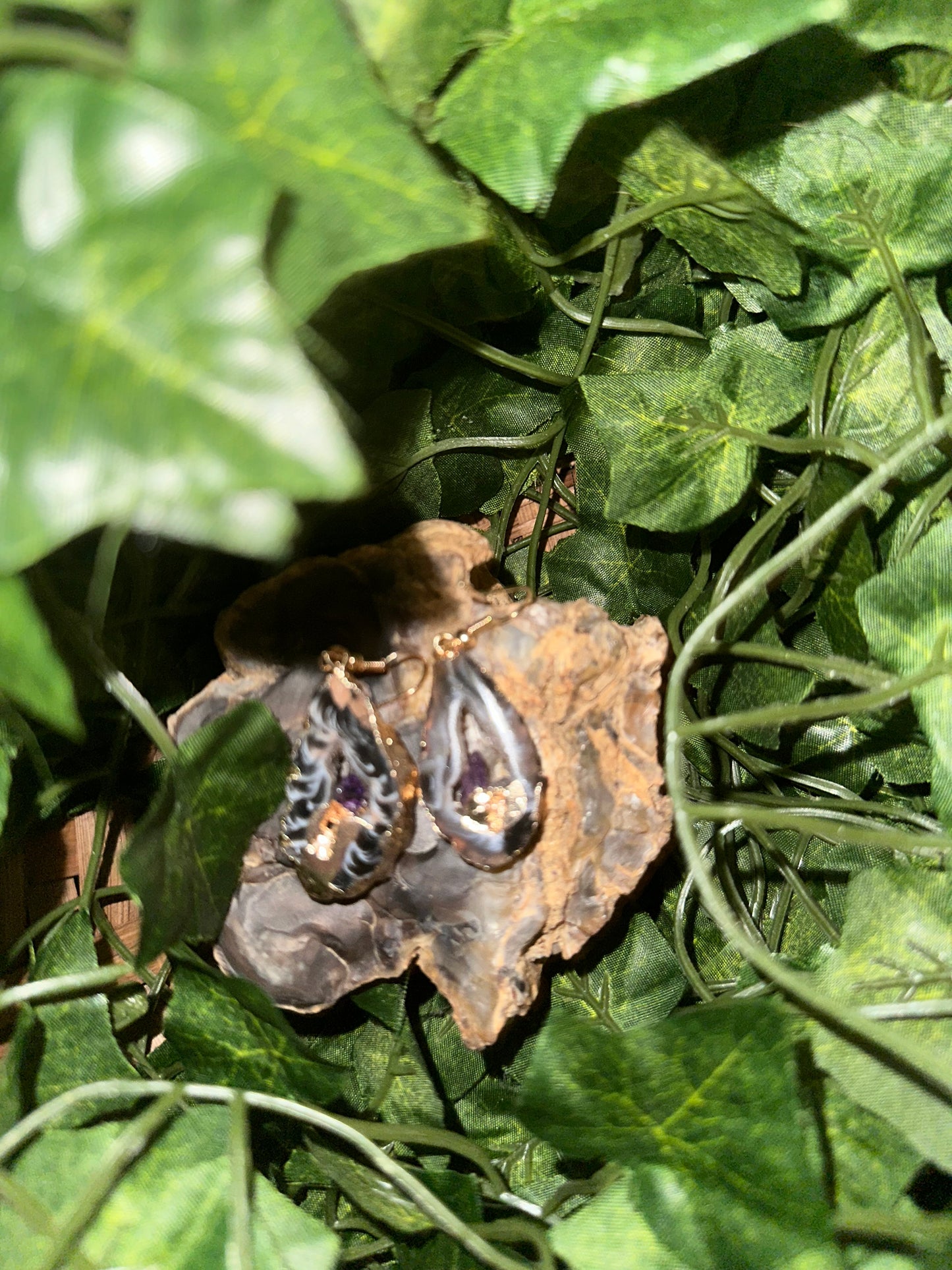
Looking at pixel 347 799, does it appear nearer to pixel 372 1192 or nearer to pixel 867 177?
pixel 372 1192

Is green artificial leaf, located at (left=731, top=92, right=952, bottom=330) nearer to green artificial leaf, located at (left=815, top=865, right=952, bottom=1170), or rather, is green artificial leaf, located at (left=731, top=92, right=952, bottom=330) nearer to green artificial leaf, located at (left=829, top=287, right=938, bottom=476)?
green artificial leaf, located at (left=829, top=287, right=938, bottom=476)

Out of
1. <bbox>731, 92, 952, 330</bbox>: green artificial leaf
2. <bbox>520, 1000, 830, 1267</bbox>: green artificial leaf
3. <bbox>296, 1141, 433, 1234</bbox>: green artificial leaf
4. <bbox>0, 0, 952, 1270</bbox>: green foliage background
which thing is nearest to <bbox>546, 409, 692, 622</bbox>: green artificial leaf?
<bbox>0, 0, 952, 1270</bbox>: green foliage background

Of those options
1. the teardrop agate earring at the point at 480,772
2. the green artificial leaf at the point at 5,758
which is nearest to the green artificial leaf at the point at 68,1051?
the green artificial leaf at the point at 5,758

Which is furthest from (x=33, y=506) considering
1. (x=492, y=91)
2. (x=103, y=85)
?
(x=492, y=91)

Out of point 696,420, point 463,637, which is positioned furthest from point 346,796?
Answer: point 696,420

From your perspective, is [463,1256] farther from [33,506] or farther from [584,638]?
[33,506]

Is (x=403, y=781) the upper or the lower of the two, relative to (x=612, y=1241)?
upper

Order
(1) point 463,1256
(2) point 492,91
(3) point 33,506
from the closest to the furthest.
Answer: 1. (3) point 33,506
2. (2) point 492,91
3. (1) point 463,1256
